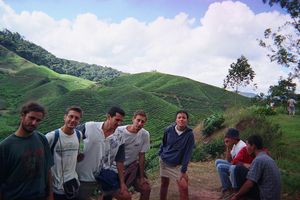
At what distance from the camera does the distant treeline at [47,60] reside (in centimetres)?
7097

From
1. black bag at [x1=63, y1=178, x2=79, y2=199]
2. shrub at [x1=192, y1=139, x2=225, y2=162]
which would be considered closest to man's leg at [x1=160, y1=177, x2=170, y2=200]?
black bag at [x1=63, y1=178, x2=79, y2=199]

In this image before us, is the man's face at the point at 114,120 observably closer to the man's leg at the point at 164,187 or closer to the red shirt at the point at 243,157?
the man's leg at the point at 164,187

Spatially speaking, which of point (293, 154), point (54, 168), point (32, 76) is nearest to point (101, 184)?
point (54, 168)

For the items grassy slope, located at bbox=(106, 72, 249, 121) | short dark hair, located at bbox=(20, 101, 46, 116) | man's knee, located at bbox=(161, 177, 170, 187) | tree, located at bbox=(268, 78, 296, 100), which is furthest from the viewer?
grassy slope, located at bbox=(106, 72, 249, 121)

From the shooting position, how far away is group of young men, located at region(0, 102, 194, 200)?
3010 mm

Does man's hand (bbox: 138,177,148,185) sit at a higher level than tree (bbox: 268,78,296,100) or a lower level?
lower

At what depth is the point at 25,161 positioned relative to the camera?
3008mm

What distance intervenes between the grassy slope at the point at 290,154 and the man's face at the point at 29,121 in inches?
199

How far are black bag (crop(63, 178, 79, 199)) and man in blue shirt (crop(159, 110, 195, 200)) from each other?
172 cm

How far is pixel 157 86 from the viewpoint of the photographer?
5297 cm

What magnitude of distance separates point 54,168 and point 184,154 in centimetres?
205

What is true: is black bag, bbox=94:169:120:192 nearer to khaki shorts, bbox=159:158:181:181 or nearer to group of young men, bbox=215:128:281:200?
khaki shorts, bbox=159:158:181:181

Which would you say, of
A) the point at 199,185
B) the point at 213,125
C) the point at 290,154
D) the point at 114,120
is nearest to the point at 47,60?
the point at 213,125

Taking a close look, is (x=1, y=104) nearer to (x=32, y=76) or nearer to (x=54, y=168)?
(x=32, y=76)
